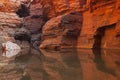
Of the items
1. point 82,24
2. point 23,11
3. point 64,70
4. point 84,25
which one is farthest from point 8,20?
point 64,70

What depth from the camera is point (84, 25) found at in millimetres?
14797

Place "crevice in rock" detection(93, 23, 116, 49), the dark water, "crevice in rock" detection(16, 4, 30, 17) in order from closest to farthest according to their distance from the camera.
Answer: the dark water
"crevice in rock" detection(93, 23, 116, 49)
"crevice in rock" detection(16, 4, 30, 17)

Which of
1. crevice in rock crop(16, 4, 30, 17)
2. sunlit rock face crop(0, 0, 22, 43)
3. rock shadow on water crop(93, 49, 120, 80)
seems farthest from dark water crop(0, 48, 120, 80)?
crevice in rock crop(16, 4, 30, 17)

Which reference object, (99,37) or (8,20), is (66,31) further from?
(8,20)

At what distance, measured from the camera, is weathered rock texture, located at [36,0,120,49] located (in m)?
12.1

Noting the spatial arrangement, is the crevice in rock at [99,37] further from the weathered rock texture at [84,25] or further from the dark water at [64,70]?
the dark water at [64,70]

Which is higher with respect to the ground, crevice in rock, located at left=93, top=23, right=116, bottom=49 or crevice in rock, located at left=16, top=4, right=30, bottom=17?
crevice in rock, located at left=16, top=4, right=30, bottom=17

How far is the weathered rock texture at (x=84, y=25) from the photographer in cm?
1206

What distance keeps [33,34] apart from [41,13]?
7.58ft

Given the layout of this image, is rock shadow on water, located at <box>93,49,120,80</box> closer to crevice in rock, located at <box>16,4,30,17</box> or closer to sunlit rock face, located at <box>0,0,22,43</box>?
sunlit rock face, located at <box>0,0,22,43</box>

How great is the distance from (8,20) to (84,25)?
10.1 meters

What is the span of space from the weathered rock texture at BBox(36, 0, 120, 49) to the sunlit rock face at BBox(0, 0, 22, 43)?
15.1 feet

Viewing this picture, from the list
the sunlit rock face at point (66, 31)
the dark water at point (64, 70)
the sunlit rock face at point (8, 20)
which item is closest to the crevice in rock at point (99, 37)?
the sunlit rock face at point (66, 31)

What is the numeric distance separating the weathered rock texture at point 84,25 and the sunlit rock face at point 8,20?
4608 mm
